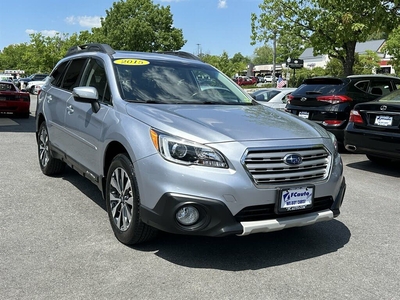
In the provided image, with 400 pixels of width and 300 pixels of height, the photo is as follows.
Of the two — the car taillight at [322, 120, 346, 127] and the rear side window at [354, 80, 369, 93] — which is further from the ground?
the rear side window at [354, 80, 369, 93]

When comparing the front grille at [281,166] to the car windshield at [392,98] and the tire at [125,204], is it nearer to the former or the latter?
the tire at [125,204]

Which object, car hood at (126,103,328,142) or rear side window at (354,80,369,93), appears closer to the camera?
car hood at (126,103,328,142)

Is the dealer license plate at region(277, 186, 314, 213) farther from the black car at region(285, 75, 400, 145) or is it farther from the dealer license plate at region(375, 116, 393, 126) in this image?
the black car at region(285, 75, 400, 145)

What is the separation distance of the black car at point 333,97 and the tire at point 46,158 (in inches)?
214

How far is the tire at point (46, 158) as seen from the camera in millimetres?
6195

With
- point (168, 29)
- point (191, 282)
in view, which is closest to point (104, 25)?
point (168, 29)

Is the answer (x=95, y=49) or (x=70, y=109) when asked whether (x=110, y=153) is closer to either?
(x=70, y=109)

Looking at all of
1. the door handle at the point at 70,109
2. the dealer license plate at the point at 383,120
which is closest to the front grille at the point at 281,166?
the door handle at the point at 70,109

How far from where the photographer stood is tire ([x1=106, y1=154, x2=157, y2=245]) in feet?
12.0

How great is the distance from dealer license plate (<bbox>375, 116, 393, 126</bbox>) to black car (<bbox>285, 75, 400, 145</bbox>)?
1.67 m

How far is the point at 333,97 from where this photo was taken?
9.11m

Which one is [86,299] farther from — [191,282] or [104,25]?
[104,25]

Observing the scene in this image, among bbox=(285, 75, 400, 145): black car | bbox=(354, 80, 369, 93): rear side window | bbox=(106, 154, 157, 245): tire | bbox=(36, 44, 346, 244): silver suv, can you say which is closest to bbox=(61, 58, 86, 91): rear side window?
bbox=(36, 44, 346, 244): silver suv

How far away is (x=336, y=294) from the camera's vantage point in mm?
3160
